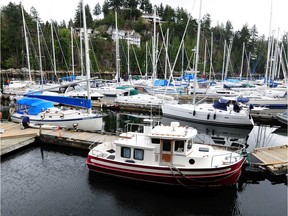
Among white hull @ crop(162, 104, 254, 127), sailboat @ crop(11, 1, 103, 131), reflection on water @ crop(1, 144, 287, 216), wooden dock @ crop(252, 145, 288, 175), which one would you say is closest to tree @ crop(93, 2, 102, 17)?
white hull @ crop(162, 104, 254, 127)

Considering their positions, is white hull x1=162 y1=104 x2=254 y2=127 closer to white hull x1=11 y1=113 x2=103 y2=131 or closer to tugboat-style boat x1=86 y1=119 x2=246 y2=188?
white hull x1=11 y1=113 x2=103 y2=131

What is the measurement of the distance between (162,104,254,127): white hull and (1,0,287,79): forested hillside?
80.5 ft

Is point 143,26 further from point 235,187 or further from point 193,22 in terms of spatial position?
point 235,187

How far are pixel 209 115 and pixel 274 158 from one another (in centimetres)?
1215

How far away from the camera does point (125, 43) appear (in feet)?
293

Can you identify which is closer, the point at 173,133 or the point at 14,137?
the point at 173,133

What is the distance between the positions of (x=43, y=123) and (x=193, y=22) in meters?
105

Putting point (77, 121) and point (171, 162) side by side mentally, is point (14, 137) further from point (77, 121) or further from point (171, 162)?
point (171, 162)

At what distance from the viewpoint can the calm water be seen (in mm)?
12297

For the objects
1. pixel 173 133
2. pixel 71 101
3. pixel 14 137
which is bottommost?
pixel 14 137

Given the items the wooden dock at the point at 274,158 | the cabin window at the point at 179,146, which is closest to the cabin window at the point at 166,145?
the cabin window at the point at 179,146

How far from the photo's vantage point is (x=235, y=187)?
14.6 m

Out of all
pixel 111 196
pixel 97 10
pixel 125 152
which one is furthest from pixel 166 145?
pixel 97 10

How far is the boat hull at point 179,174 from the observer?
1346 centimetres
